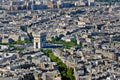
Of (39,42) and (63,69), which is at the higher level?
(63,69)

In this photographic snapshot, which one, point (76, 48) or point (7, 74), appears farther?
point (76, 48)

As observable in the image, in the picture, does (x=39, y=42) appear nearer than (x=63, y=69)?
No

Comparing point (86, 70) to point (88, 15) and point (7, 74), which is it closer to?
point (7, 74)

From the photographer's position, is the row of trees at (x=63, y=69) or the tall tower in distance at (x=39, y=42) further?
the tall tower in distance at (x=39, y=42)

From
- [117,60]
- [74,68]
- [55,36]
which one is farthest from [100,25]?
[74,68]

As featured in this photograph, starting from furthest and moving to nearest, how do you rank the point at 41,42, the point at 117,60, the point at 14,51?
the point at 41,42 → the point at 14,51 → the point at 117,60

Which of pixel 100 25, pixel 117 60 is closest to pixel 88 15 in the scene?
pixel 100 25

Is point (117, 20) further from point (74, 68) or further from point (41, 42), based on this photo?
point (74, 68)

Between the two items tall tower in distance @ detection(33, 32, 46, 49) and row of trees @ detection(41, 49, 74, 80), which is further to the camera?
tall tower in distance @ detection(33, 32, 46, 49)

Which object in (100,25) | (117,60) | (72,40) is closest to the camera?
(117,60)
